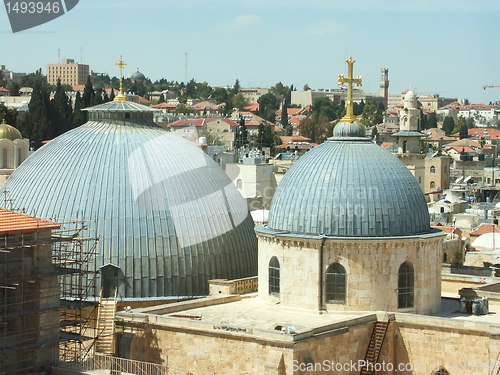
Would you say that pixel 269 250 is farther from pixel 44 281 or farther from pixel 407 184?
pixel 44 281

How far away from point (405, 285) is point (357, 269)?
169 centimetres

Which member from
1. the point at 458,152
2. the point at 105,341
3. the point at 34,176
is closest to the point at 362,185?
the point at 105,341

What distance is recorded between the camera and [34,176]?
36.3 meters

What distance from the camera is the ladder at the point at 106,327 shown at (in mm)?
30688

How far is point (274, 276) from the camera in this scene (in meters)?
32.6

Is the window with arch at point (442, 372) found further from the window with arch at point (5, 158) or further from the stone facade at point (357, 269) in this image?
the window with arch at point (5, 158)

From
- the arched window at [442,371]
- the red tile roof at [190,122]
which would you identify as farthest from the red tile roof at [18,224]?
the red tile roof at [190,122]

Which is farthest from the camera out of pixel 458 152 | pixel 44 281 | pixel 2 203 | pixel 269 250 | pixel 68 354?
pixel 458 152

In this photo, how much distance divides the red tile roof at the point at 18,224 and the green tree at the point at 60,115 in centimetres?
6724

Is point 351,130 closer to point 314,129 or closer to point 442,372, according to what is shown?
point 442,372

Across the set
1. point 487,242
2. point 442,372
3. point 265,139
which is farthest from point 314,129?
point 442,372

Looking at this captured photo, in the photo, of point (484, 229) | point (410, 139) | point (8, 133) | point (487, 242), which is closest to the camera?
point (487, 242)

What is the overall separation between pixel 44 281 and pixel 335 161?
981 cm

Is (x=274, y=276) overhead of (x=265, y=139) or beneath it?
beneath
